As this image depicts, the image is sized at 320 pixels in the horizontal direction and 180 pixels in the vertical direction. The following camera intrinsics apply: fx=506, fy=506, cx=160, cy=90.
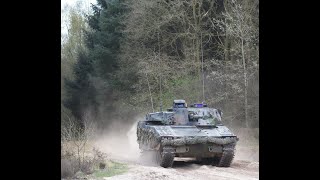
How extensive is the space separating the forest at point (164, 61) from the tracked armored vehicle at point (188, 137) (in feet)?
15.2

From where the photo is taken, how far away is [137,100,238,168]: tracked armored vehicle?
1351 centimetres

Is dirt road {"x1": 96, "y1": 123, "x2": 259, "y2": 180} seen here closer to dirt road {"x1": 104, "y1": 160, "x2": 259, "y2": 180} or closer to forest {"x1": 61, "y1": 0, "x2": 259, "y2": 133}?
dirt road {"x1": 104, "y1": 160, "x2": 259, "y2": 180}

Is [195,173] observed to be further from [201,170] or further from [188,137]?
[188,137]

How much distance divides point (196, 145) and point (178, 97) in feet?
35.2

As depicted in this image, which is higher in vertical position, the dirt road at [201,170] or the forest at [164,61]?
the forest at [164,61]

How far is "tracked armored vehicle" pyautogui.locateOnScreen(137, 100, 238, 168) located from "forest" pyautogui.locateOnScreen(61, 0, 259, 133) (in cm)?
464

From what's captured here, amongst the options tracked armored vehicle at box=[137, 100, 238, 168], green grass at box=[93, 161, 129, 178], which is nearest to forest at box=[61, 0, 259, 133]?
tracked armored vehicle at box=[137, 100, 238, 168]

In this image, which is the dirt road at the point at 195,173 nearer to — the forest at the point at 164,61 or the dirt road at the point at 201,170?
the dirt road at the point at 201,170

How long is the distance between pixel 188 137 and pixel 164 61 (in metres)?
12.4

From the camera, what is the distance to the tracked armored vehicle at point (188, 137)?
13.5 m

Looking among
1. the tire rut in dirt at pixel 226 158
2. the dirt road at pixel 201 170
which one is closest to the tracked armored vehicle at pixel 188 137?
the tire rut in dirt at pixel 226 158
